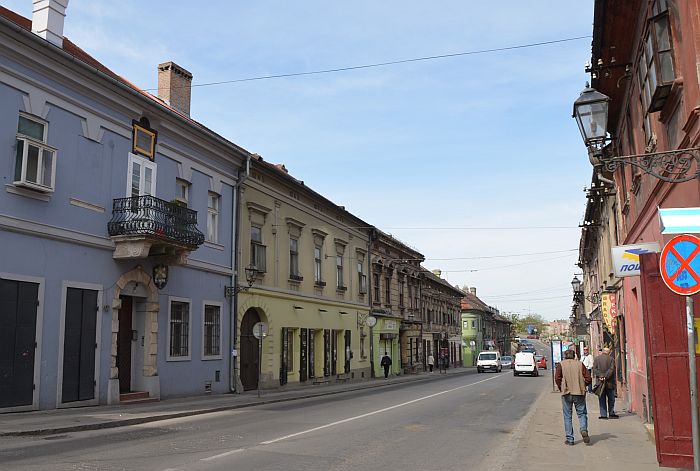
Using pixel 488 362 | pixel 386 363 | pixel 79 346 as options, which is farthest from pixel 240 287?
pixel 488 362

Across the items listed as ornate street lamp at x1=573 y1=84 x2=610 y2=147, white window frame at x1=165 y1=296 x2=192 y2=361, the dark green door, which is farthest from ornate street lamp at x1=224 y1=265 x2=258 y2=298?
ornate street lamp at x1=573 y1=84 x2=610 y2=147

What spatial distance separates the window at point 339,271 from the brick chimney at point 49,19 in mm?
19860

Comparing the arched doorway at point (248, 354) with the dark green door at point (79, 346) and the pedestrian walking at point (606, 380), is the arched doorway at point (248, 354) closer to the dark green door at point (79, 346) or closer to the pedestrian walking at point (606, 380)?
the dark green door at point (79, 346)

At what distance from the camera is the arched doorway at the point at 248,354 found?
2436cm

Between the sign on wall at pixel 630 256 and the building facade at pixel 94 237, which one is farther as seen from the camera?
the building facade at pixel 94 237

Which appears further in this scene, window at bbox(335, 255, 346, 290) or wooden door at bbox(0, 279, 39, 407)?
window at bbox(335, 255, 346, 290)

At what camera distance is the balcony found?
17.4 metres

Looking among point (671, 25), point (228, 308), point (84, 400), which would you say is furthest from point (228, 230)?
point (671, 25)

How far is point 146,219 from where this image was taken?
17344mm

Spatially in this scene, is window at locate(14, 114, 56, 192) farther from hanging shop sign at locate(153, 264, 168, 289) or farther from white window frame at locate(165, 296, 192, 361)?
white window frame at locate(165, 296, 192, 361)

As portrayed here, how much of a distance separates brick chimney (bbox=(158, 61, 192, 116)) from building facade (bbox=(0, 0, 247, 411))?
10.5ft

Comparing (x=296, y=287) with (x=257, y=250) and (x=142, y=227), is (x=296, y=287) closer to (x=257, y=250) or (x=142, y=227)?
(x=257, y=250)

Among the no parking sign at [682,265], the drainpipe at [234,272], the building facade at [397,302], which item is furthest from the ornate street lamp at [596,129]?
the building facade at [397,302]

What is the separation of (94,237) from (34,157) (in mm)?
2716
